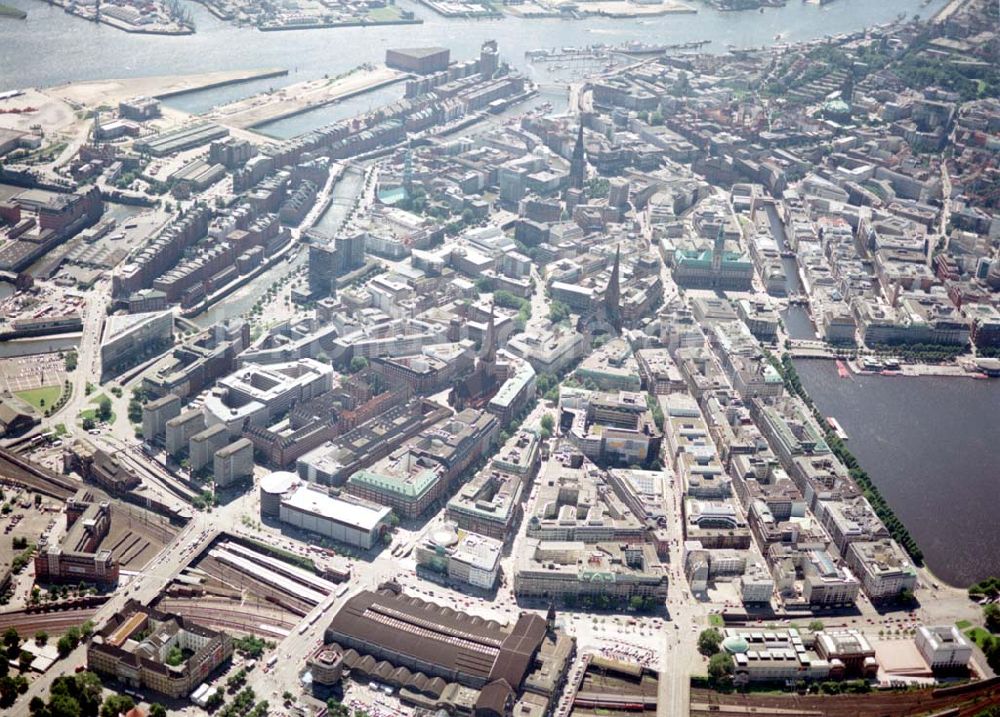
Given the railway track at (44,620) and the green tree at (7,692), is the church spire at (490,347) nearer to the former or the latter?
the railway track at (44,620)

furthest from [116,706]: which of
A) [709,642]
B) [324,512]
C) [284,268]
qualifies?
[284,268]

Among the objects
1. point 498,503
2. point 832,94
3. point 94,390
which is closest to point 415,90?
point 832,94

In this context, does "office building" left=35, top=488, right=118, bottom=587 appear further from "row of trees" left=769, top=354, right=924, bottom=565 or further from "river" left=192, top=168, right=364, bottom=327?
"row of trees" left=769, top=354, right=924, bottom=565

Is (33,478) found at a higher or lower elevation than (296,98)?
lower

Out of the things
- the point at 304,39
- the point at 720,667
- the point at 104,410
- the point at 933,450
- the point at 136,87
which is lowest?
the point at 720,667

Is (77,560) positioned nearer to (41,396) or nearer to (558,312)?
Answer: (41,396)

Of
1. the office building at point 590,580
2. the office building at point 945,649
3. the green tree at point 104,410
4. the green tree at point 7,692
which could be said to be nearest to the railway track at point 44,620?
the green tree at point 7,692
